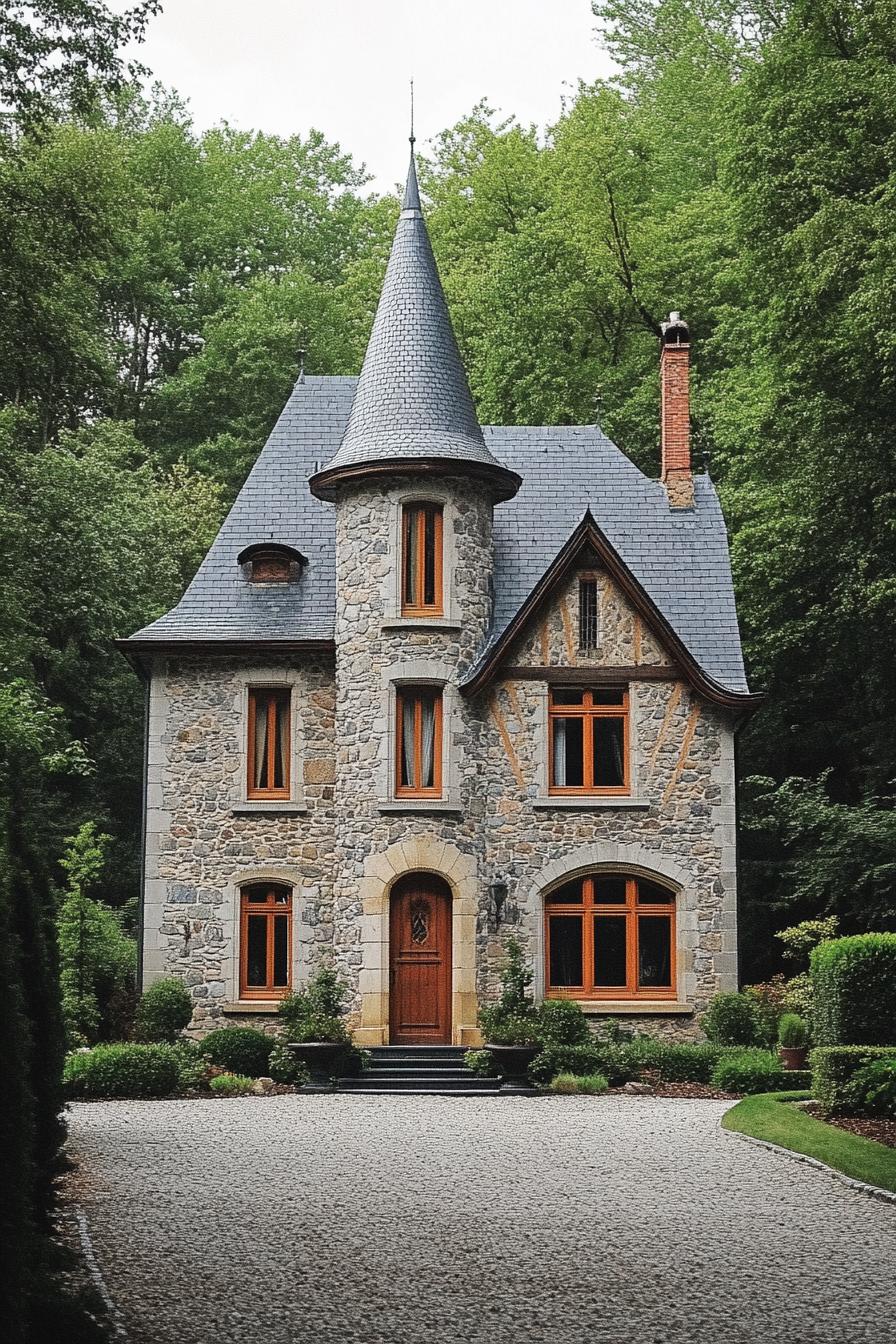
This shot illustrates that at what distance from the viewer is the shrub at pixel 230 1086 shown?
20047mm

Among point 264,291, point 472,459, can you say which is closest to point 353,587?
point 472,459

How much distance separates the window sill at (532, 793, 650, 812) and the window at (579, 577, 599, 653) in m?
1.90

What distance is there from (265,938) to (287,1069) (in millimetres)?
2776

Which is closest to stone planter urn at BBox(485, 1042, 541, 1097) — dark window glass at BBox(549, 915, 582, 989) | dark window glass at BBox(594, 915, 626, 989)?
dark window glass at BBox(549, 915, 582, 989)

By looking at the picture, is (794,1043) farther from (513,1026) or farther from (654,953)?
(513,1026)

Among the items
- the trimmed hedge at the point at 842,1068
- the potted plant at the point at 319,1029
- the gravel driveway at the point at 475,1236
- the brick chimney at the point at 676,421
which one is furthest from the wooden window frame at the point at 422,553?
the trimmed hedge at the point at 842,1068

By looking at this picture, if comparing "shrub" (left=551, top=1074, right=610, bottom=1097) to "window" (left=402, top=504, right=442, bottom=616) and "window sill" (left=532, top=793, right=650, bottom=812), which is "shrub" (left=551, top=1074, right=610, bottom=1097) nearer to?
"window sill" (left=532, top=793, right=650, bottom=812)

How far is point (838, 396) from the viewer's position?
26766 mm

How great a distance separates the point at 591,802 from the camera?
22703mm

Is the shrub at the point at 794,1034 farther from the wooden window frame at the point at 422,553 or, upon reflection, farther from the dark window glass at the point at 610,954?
the wooden window frame at the point at 422,553

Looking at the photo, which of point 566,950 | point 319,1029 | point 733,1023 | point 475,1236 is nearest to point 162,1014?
point 319,1029

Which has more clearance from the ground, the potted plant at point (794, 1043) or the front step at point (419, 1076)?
the potted plant at point (794, 1043)

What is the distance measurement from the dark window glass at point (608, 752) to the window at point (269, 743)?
415cm

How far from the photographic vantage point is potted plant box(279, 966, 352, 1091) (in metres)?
21.0
